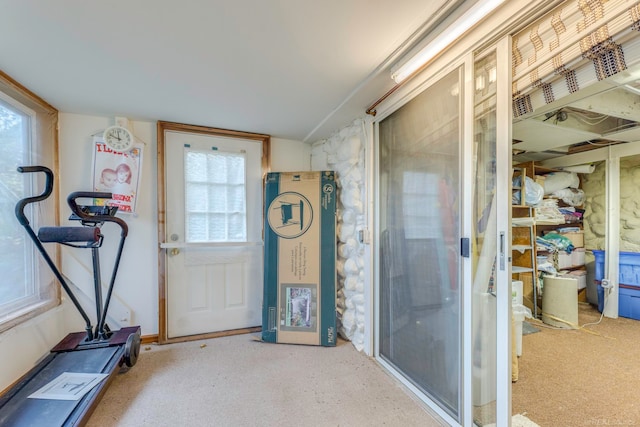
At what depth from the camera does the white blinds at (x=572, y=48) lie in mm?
882

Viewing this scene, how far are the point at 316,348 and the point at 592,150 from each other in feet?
13.1

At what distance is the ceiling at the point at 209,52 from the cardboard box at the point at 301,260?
2.58 feet

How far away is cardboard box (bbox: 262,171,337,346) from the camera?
8.46ft

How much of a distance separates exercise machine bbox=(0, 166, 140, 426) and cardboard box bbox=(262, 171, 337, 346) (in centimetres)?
117

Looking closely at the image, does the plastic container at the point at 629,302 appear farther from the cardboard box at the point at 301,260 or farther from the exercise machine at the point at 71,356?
the exercise machine at the point at 71,356

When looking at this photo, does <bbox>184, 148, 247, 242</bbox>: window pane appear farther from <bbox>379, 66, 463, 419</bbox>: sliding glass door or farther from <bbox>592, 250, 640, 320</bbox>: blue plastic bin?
<bbox>592, 250, 640, 320</bbox>: blue plastic bin

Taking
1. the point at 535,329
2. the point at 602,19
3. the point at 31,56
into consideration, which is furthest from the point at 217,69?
the point at 535,329

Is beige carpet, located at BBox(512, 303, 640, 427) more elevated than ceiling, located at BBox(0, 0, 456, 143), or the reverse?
ceiling, located at BBox(0, 0, 456, 143)

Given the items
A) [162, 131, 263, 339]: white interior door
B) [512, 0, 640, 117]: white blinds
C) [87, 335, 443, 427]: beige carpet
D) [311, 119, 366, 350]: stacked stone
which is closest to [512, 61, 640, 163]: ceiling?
[512, 0, 640, 117]: white blinds

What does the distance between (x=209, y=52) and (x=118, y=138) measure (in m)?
1.50

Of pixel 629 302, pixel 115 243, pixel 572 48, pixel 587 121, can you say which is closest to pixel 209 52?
pixel 572 48

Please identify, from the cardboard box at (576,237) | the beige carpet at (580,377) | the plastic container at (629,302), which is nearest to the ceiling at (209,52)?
the beige carpet at (580,377)

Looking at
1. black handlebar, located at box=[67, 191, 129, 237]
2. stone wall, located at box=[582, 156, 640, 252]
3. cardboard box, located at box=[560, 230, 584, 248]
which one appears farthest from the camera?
cardboard box, located at box=[560, 230, 584, 248]

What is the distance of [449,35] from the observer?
4.15 ft
